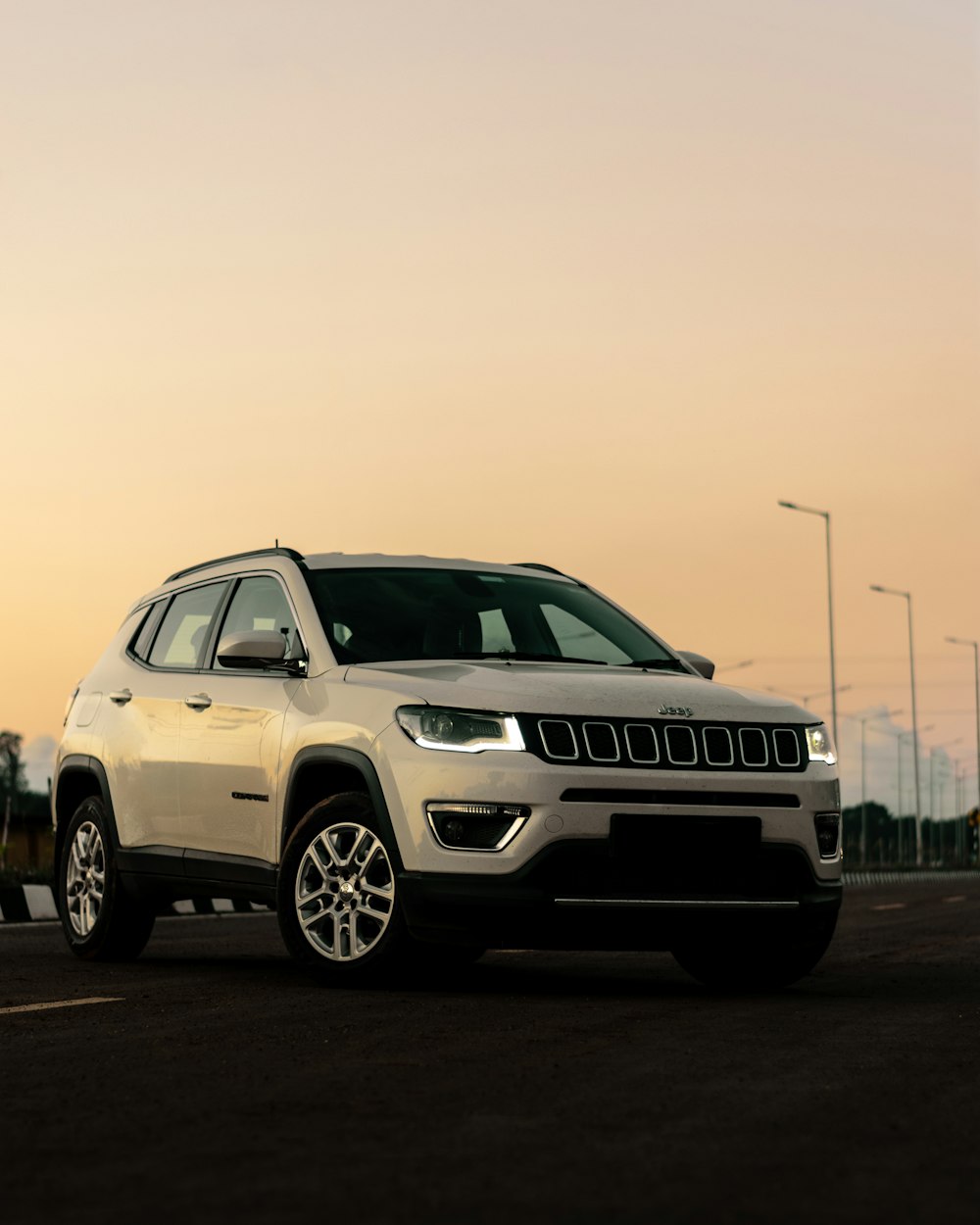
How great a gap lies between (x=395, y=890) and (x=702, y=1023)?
5.32ft

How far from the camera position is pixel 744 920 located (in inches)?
356

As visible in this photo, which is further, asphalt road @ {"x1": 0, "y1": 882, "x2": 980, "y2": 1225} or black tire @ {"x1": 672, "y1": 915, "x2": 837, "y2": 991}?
black tire @ {"x1": 672, "y1": 915, "x2": 837, "y2": 991}

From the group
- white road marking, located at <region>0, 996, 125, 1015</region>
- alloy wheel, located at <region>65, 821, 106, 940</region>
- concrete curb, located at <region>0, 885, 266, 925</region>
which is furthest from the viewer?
concrete curb, located at <region>0, 885, 266, 925</region>

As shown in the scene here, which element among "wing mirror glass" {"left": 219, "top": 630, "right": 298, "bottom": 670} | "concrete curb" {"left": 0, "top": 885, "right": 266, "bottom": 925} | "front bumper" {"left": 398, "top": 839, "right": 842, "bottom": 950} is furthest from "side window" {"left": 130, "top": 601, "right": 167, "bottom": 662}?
"concrete curb" {"left": 0, "top": 885, "right": 266, "bottom": 925}

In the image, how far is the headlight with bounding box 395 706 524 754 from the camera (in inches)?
344

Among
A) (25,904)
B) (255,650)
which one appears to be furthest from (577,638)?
(25,904)

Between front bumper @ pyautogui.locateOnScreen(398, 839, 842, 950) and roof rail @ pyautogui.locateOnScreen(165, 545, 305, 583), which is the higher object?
roof rail @ pyautogui.locateOnScreen(165, 545, 305, 583)

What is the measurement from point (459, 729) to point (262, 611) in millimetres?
1994

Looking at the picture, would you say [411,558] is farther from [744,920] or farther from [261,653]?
[744,920]

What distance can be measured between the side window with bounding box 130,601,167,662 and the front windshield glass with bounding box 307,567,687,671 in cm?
160

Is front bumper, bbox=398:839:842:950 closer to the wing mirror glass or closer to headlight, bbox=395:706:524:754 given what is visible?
headlight, bbox=395:706:524:754

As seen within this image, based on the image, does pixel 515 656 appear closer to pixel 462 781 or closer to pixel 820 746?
pixel 462 781

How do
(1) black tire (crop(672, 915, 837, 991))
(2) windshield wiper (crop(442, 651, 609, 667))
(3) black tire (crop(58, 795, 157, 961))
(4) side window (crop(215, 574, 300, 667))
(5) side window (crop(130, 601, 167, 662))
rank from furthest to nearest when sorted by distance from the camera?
(5) side window (crop(130, 601, 167, 662)) → (3) black tire (crop(58, 795, 157, 961)) → (4) side window (crop(215, 574, 300, 667)) → (2) windshield wiper (crop(442, 651, 609, 667)) → (1) black tire (crop(672, 915, 837, 991))

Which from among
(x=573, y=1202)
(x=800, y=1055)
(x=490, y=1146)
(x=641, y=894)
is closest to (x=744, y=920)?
(x=641, y=894)
